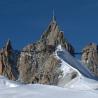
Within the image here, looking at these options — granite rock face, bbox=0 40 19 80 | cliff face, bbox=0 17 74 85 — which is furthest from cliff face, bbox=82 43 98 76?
granite rock face, bbox=0 40 19 80

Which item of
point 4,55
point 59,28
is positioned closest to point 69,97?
point 59,28

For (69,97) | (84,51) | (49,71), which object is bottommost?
(69,97)

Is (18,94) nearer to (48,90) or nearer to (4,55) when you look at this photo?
(48,90)

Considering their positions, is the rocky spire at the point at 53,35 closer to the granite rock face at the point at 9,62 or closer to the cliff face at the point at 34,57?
the cliff face at the point at 34,57

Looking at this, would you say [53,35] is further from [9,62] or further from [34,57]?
[9,62]

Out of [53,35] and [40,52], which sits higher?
[53,35]

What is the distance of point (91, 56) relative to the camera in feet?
305

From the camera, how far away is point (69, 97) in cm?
802

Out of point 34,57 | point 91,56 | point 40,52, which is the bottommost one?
point 40,52

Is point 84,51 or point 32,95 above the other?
point 84,51

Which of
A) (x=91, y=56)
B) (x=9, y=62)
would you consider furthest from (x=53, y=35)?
(x=9, y=62)

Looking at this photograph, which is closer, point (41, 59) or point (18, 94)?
point (18, 94)

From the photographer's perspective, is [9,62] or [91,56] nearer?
[91,56]

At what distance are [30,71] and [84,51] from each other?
10.4 meters
